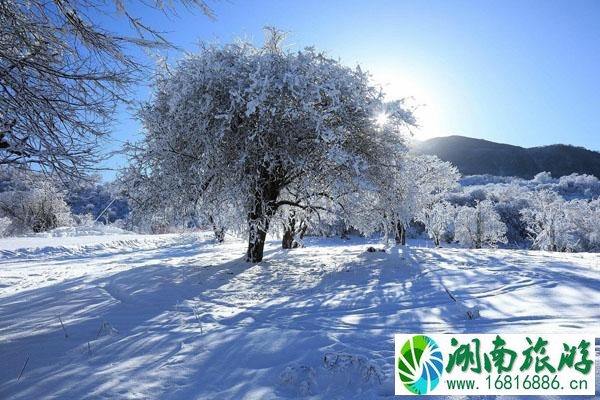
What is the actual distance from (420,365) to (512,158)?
118 meters

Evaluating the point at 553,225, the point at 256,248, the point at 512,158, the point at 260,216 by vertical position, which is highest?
the point at 512,158

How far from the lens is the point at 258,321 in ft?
16.7

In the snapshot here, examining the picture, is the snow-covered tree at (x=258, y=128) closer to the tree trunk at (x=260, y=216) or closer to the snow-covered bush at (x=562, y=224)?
the tree trunk at (x=260, y=216)

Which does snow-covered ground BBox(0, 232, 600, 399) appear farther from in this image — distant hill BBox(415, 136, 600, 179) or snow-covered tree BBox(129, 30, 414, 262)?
distant hill BBox(415, 136, 600, 179)

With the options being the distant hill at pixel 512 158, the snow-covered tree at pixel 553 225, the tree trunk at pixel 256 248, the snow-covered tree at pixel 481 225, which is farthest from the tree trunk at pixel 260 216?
the distant hill at pixel 512 158

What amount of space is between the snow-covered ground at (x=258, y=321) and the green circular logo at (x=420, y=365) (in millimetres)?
157

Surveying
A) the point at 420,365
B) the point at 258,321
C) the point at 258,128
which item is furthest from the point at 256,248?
the point at 420,365

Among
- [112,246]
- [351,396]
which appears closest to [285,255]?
[351,396]

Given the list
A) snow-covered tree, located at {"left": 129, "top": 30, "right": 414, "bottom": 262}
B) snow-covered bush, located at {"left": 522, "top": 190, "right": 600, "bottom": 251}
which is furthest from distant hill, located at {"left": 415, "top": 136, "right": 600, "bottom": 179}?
snow-covered tree, located at {"left": 129, "top": 30, "right": 414, "bottom": 262}

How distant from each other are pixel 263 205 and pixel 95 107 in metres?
5.07

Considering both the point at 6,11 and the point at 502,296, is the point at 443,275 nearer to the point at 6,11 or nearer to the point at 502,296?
the point at 502,296

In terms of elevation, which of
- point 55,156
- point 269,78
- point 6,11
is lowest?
point 55,156

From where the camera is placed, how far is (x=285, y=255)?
12.5 metres

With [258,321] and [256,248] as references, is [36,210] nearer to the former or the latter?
[256,248]
